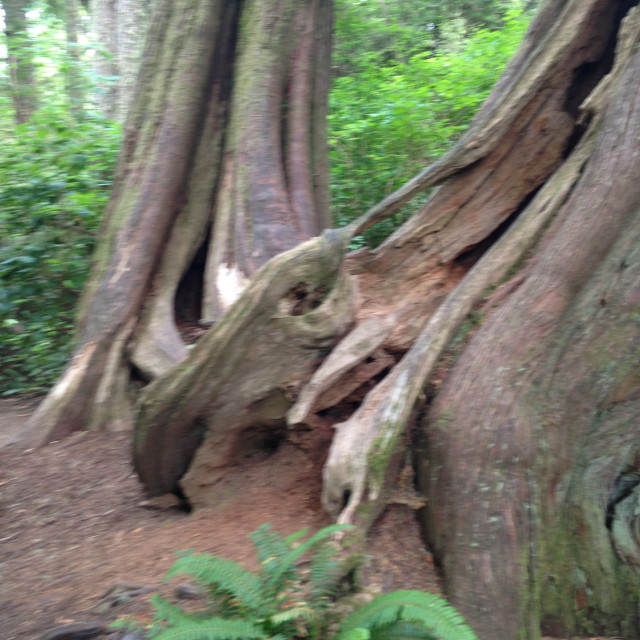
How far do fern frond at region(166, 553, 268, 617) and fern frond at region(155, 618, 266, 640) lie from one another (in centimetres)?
20

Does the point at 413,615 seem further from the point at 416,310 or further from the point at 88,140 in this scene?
the point at 88,140

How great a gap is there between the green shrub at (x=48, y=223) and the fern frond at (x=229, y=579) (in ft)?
14.9

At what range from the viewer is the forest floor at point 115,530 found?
379 centimetres

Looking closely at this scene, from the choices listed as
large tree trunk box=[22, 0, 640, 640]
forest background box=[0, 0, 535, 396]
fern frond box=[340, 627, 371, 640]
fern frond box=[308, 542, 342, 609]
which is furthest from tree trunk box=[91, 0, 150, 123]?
fern frond box=[340, 627, 371, 640]

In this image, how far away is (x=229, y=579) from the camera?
3.32 metres

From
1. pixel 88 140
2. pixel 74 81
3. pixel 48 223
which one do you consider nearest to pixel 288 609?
pixel 48 223

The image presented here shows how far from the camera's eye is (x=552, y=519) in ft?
13.8

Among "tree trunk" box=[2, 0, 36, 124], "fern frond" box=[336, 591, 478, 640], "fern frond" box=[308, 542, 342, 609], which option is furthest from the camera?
"tree trunk" box=[2, 0, 36, 124]

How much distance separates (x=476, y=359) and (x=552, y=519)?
1069mm

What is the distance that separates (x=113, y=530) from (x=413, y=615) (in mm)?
2458

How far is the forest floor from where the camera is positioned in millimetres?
3787

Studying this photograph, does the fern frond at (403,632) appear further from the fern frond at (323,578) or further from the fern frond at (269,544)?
the fern frond at (269,544)

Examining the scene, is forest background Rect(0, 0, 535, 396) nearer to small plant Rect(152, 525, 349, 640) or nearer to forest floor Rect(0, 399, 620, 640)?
forest floor Rect(0, 399, 620, 640)

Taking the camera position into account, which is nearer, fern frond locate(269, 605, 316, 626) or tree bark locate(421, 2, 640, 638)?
fern frond locate(269, 605, 316, 626)
